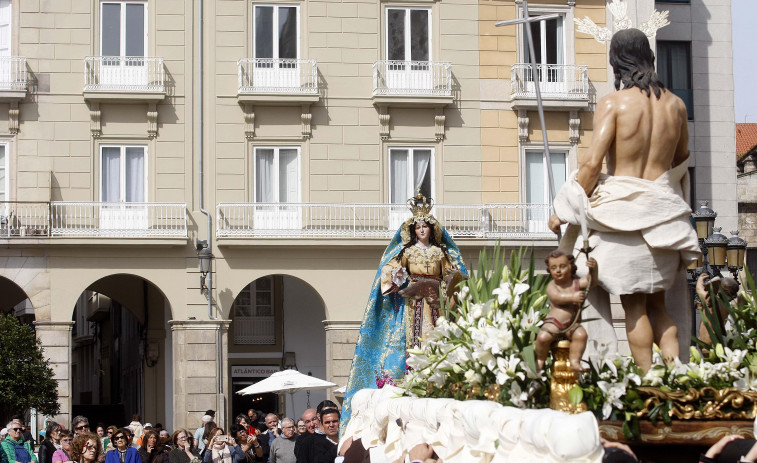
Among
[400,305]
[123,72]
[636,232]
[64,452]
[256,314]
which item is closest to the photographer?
[636,232]

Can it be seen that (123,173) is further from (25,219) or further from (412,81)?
(412,81)

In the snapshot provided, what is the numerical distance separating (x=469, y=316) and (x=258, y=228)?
23.8 meters

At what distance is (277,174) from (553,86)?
263 inches

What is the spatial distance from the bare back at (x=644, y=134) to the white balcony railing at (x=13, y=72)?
24.5 metres

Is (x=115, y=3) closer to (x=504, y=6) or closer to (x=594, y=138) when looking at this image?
(x=504, y=6)

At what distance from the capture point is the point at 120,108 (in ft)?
102

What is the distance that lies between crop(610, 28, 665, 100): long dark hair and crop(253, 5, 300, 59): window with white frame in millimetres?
23783

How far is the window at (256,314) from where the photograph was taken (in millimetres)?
35688

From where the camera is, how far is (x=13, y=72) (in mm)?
30922

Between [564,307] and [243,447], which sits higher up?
[564,307]

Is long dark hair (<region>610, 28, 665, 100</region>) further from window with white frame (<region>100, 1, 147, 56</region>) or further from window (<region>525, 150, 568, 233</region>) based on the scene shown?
window with white frame (<region>100, 1, 147, 56</region>)

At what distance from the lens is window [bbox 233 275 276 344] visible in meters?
35.7

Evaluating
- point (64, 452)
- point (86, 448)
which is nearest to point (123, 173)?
point (64, 452)

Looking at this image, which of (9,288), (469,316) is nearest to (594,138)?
(469,316)
